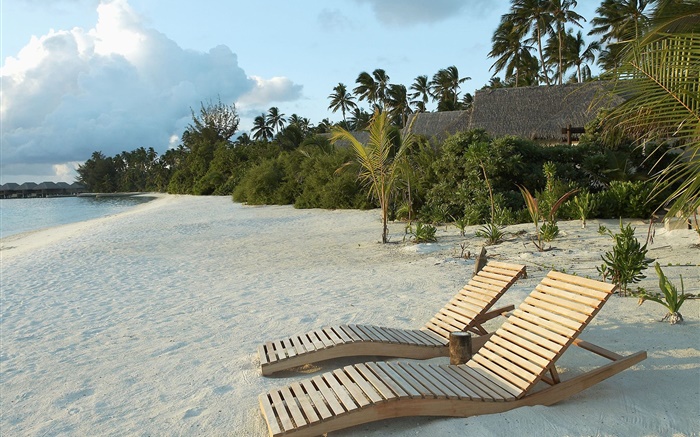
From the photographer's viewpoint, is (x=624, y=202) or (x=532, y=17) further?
(x=532, y=17)

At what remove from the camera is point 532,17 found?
33.8 m

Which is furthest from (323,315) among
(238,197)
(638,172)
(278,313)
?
(238,197)

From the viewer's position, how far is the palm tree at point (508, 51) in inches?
1438

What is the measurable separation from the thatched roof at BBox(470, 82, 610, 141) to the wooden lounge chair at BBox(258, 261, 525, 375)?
61.4ft

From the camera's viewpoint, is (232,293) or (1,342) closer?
(1,342)

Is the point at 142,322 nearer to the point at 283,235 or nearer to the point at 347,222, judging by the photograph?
the point at 283,235

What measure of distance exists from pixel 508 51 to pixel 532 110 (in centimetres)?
1606

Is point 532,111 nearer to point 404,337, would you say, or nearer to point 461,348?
point 404,337

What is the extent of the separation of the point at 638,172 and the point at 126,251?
43.4ft

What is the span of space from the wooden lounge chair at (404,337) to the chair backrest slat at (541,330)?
1.69 ft

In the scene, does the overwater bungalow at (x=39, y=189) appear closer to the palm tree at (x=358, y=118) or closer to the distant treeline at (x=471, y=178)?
the palm tree at (x=358, y=118)

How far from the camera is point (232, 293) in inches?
273

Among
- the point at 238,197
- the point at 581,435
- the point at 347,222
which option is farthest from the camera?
the point at 238,197

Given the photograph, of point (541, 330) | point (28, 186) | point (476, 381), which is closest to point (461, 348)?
point (476, 381)
